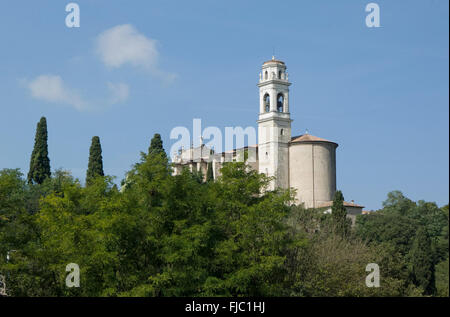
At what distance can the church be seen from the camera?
276ft

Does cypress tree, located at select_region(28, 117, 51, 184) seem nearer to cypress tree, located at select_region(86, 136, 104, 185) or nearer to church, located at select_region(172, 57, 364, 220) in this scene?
cypress tree, located at select_region(86, 136, 104, 185)

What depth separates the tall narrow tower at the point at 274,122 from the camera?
282 ft

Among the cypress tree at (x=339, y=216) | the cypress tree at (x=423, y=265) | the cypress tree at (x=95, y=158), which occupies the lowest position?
the cypress tree at (x=423, y=265)

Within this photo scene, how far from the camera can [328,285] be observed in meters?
36.4

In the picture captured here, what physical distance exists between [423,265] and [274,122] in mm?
35821

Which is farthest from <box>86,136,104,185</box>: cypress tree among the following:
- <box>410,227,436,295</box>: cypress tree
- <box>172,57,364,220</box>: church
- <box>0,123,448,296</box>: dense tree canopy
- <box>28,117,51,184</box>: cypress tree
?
<box>0,123,448,296</box>: dense tree canopy

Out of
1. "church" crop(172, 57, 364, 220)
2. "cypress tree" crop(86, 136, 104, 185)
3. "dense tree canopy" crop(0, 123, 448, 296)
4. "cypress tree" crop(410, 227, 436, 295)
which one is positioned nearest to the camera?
"dense tree canopy" crop(0, 123, 448, 296)

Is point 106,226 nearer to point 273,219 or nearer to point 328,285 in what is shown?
point 273,219

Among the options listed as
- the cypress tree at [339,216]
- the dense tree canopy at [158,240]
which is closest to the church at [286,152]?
the cypress tree at [339,216]

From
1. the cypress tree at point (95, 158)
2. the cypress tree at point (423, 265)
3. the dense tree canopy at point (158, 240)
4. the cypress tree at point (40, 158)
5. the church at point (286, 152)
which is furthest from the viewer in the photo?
the church at point (286, 152)

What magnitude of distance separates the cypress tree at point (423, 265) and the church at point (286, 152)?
971 inches

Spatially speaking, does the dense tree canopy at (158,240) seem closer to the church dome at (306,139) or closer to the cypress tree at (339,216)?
the cypress tree at (339,216)

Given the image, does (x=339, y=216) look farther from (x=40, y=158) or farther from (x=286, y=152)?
(x=40, y=158)
